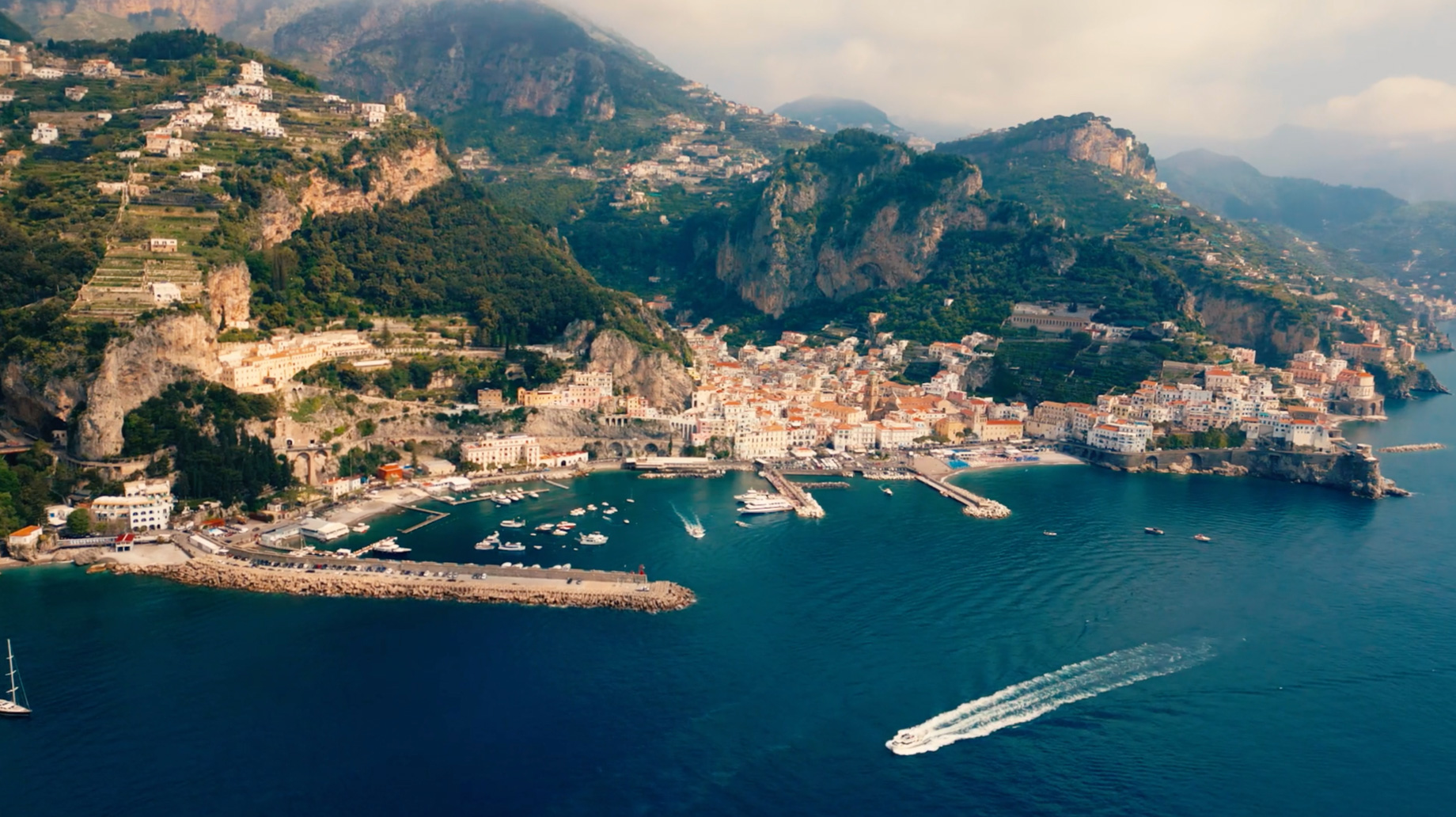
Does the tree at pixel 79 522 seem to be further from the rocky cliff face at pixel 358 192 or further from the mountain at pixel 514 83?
the mountain at pixel 514 83

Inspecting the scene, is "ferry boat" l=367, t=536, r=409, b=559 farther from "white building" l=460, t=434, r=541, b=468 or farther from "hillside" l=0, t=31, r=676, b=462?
"white building" l=460, t=434, r=541, b=468

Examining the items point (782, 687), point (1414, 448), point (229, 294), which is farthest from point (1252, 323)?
point (229, 294)

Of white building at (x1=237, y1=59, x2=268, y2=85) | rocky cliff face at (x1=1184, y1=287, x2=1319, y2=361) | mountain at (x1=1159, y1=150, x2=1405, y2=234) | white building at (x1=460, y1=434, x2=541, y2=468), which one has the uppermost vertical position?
mountain at (x1=1159, y1=150, x2=1405, y2=234)

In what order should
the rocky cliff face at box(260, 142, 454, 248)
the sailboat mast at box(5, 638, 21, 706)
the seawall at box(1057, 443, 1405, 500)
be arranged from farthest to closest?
the rocky cliff face at box(260, 142, 454, 248) < the seawall at box(1057, 443, 1405, 500) < the sailboat mast at box(5, 638, 21, 706)

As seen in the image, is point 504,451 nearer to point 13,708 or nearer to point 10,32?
point 13,708

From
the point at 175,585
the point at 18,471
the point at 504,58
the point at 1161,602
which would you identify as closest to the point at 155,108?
the point at 18,471

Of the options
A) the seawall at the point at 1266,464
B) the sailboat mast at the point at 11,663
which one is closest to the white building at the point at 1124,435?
the seawall at the point at 1266,464

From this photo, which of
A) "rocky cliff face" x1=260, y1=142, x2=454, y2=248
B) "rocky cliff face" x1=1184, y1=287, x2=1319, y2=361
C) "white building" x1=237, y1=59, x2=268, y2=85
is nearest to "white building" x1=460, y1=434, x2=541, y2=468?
"rocky cliff face" x1=260, y1=142, x2=454, y2=248
